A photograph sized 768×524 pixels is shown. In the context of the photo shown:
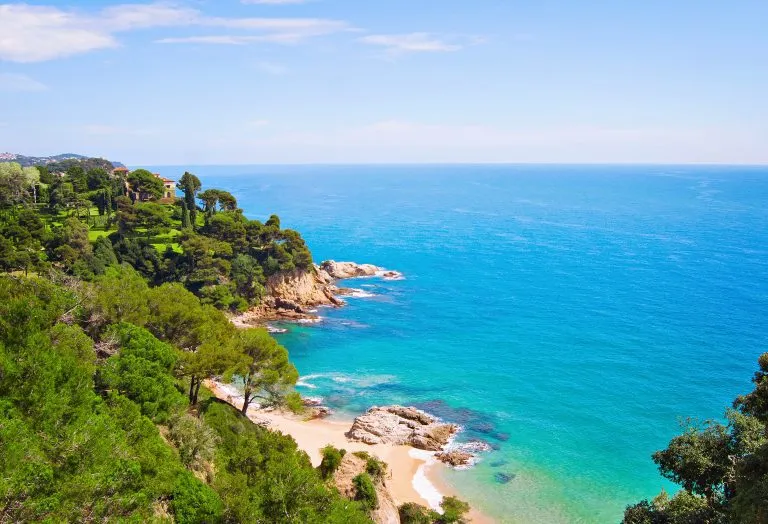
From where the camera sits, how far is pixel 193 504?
1836cm

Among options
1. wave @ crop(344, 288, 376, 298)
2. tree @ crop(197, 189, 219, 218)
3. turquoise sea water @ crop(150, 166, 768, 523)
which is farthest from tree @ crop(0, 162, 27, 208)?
wave @ crop(344, 288, 376, 298)

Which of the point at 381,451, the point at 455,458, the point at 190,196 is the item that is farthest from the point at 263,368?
the point at 190,196

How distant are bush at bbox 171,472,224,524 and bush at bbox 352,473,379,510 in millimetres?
9475

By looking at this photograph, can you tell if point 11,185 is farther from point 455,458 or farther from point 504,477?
point 504,477

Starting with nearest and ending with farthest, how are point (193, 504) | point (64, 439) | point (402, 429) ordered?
point (64, 439), point (193, 504), point (402, 429)

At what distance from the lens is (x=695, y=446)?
21.6 m

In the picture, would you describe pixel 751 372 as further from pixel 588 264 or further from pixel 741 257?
pixel 741 257

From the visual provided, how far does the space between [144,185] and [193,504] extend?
258 feet

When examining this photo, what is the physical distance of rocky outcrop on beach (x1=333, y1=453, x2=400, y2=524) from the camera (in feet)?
88.5

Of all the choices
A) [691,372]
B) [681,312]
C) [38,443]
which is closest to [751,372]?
[691,372]

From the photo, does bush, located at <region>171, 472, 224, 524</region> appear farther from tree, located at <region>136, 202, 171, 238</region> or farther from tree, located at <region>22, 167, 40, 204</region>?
tree, located at <region>22, 167, 40, 204</region>

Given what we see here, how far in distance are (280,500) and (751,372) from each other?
181 feet

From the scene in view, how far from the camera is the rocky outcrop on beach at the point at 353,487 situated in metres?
27.0

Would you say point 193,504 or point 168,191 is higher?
point 168,191
